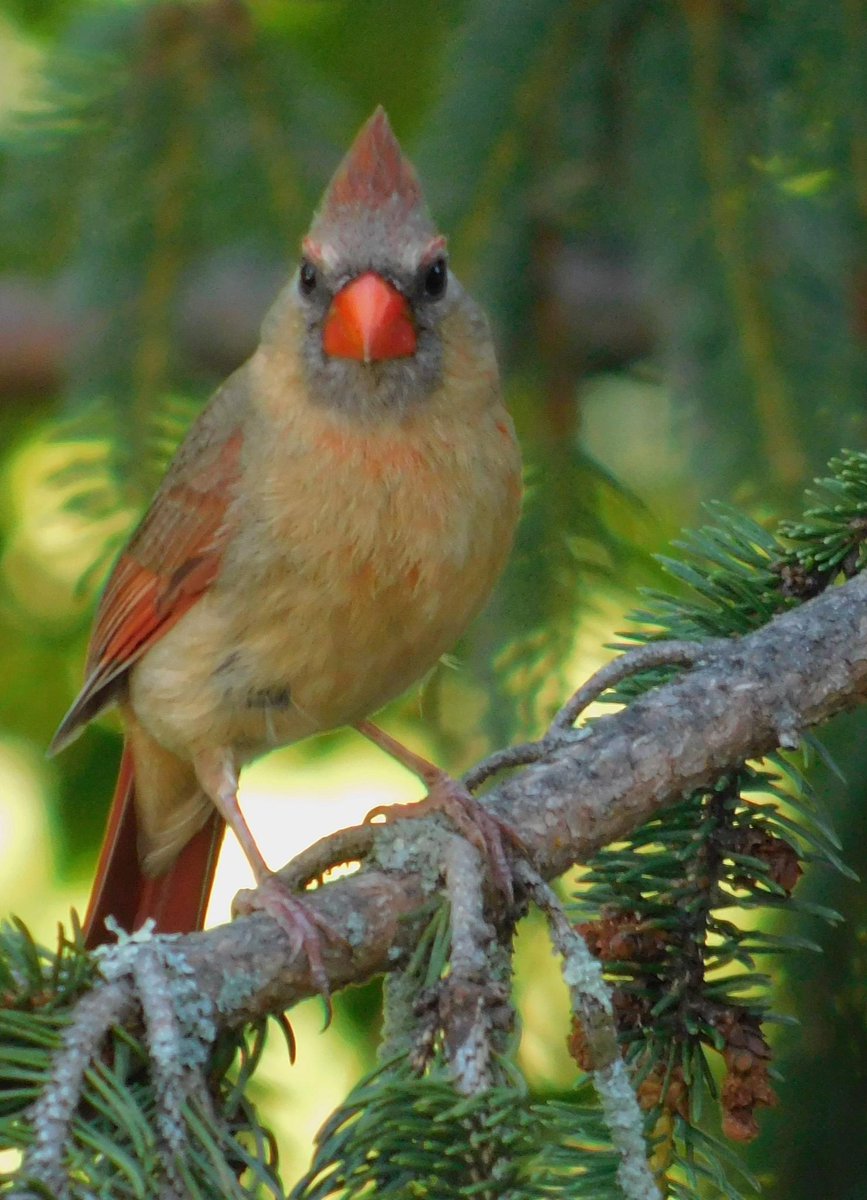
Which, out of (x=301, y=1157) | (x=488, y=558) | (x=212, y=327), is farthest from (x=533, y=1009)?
(x=212, y=327)

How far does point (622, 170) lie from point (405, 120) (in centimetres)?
92

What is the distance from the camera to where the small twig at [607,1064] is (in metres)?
1.12

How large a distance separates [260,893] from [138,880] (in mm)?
1165

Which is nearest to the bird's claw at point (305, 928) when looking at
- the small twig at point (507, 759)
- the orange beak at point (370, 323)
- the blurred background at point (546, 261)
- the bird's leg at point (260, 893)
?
the bird's leg at point (260, 893)

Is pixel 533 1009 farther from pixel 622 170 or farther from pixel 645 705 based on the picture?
pixel 622 170

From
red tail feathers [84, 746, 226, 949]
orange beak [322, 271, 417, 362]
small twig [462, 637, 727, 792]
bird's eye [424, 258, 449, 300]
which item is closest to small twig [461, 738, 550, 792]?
small twig [462, 637, 727, 792]

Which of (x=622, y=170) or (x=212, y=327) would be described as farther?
(x=212, y=327)

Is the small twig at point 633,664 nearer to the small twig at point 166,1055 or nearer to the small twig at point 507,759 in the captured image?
the small twig at point 507,759

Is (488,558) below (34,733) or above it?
below

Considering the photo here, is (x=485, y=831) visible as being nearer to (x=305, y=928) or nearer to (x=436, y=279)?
(x=305, y=928)

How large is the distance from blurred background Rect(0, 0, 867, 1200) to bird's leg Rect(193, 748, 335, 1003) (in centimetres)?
32

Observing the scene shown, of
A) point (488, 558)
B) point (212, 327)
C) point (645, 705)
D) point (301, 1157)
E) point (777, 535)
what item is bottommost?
point (301, 1157)

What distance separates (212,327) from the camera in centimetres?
319

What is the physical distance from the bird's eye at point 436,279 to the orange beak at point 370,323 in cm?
6
